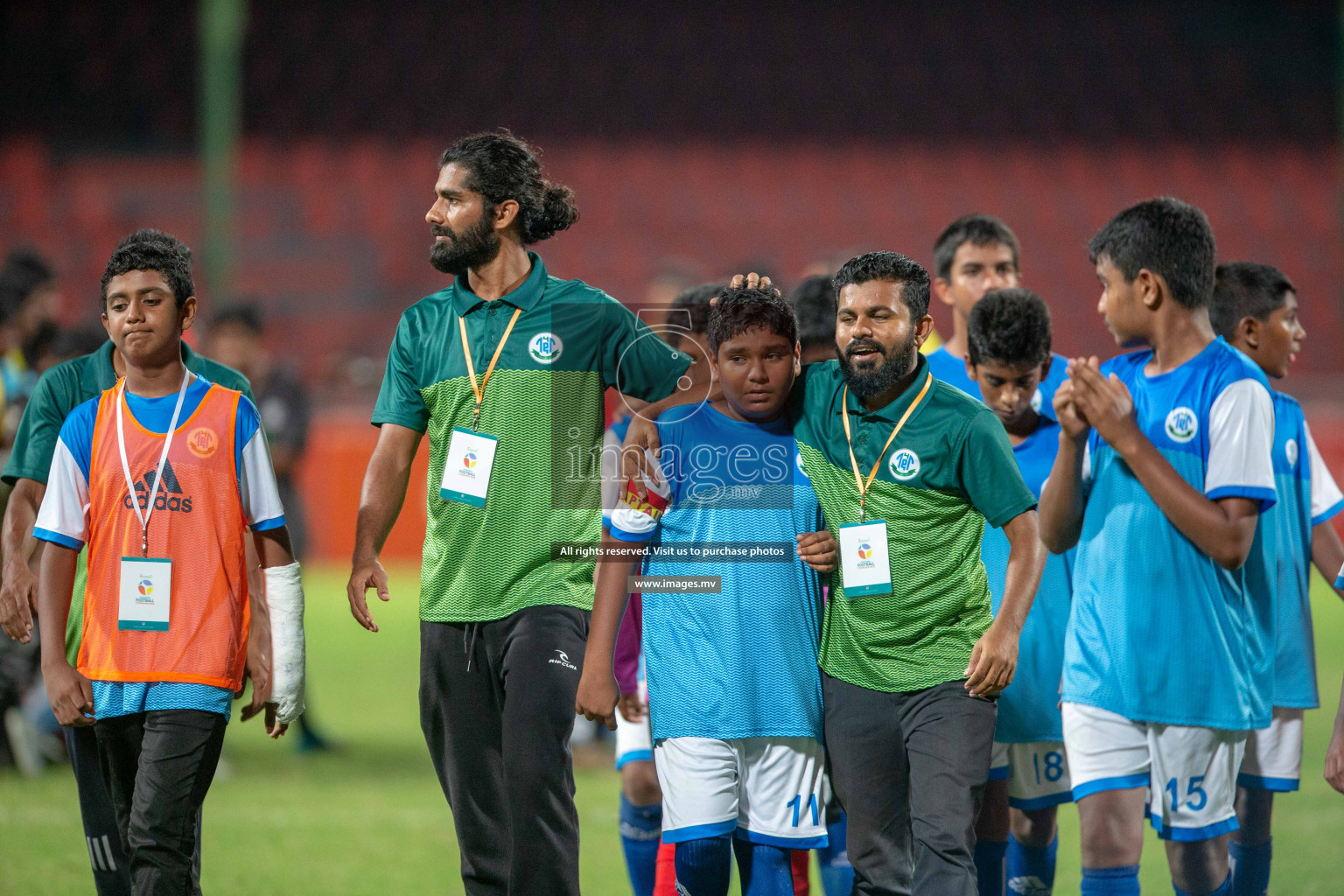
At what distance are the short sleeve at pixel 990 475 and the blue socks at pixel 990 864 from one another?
1083mm

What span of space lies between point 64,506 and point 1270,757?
10.5 ft

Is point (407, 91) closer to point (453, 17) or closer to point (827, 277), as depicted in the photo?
point (453, 17)

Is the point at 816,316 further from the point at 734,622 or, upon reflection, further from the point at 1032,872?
the point at 1032,872

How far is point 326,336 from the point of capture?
61.8 ft

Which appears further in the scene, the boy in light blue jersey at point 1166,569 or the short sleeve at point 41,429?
the short sleeve at point 41,429

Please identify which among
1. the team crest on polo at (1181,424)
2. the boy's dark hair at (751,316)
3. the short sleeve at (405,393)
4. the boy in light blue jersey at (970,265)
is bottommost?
the team crest on polo at (1181,424)

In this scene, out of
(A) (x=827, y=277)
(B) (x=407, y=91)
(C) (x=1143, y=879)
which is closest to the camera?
(A) (x=827, y=277)

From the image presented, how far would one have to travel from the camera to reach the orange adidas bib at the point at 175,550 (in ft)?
10.5

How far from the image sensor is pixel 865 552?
322 centimetres

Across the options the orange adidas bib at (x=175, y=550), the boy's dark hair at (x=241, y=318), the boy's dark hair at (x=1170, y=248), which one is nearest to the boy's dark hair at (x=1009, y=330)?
the boy's dark hair at (x=1170, y=248)

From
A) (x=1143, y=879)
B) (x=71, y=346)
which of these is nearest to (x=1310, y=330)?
(x=1143, y=879)

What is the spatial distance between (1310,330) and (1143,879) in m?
16.8

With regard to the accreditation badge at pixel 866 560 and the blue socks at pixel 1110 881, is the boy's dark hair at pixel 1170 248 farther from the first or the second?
the blue socks at pixel 1110 881

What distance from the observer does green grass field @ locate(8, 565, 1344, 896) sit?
4.61m
